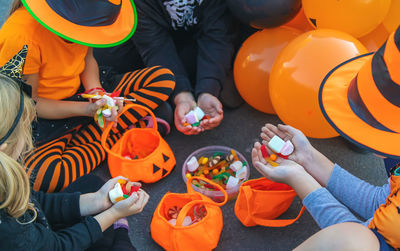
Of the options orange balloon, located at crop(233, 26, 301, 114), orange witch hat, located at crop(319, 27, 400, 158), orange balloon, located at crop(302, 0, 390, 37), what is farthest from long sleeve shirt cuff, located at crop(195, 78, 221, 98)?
orange witch hat, located at crop(319, 27, 400, 158)

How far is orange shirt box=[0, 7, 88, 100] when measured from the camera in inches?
49.3

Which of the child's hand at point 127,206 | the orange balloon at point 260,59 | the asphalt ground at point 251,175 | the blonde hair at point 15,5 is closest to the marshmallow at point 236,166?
the asphalt ground at point 251,175

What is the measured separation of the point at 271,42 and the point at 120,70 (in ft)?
3.02

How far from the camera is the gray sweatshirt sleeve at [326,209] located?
101cm

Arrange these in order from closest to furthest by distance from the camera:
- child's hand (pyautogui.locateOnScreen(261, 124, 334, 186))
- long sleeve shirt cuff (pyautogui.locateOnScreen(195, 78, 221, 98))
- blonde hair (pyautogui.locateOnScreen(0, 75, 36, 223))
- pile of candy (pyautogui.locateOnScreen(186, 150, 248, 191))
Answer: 1. blonde hair (pyautogui.locateOnScreen(0, 75, 36, 223))
2. child's hand (pyautogui.locateOnScreen(261, 124, 334, 186))
3. pile of candy (pyautogui.locateOnScreen(186, 150, 248, 191))
4. long sleeve shirt cuff (pyautogui.locateOnScreen(195, 78, 221, 98))

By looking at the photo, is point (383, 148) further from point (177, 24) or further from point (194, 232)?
point (177, 24)

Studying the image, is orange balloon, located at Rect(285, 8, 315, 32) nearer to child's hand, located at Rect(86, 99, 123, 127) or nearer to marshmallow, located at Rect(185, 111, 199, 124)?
marshmallow, located at Rect(185, 111, 199, 124)

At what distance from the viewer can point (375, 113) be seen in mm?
856

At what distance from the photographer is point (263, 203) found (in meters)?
1.28

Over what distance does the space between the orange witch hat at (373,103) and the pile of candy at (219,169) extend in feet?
1.89

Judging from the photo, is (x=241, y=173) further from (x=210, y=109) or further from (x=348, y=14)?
(x=348, y=14)

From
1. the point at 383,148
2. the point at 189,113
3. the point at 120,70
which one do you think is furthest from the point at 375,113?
the point at 120,70

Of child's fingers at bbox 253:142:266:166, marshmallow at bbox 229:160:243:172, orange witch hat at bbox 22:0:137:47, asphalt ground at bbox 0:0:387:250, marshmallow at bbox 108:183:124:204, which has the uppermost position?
orange witch hat at bbox 22:0:137:47

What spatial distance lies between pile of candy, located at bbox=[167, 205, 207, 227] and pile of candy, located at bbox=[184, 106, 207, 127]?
420 mm
